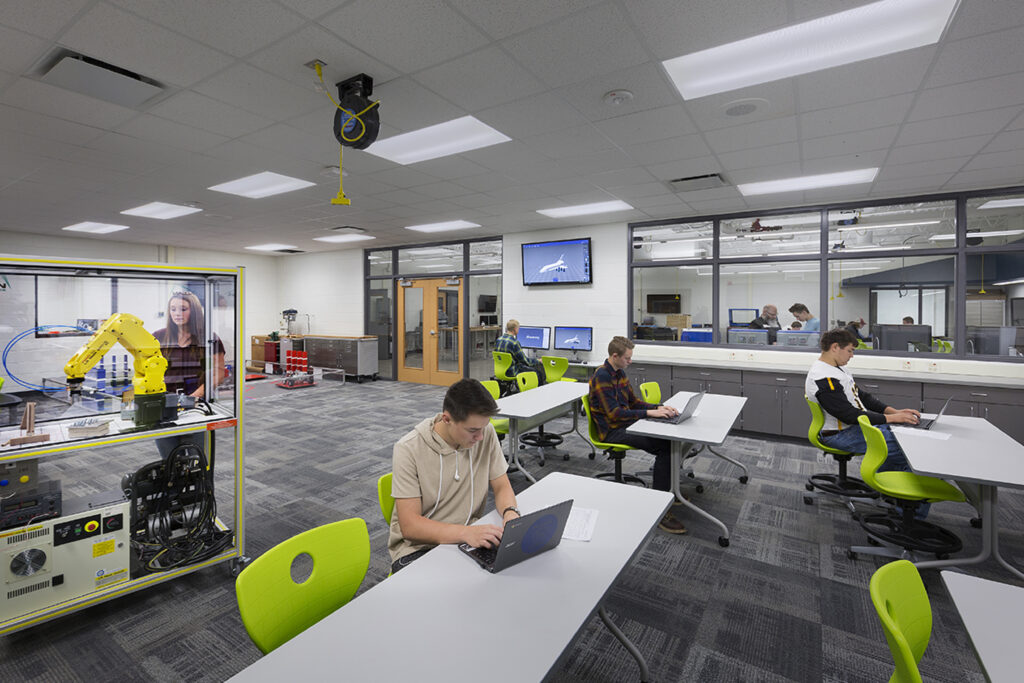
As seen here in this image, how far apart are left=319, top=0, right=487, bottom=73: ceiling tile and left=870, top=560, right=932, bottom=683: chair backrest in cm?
259

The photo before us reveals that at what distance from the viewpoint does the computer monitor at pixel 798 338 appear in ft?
19.7

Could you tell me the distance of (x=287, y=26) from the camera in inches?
89.1

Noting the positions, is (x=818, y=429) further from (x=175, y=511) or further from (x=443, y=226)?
(x=443, y=226)

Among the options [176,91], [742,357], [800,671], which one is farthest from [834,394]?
[176,91]

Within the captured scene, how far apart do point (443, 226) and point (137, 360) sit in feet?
18.4

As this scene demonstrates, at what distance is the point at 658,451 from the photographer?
10.9ft

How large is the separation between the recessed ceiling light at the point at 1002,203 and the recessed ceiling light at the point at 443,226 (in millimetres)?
6141

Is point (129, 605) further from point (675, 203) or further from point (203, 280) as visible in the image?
point (675, 203)

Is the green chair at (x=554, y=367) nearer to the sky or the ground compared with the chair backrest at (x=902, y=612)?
nearer to the sky

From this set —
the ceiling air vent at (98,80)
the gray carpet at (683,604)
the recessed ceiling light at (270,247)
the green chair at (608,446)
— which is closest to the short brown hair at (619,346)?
the green chair at (608,446)

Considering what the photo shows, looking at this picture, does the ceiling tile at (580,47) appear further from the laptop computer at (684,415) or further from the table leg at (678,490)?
the table leg at (678,490)

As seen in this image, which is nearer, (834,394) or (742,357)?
(834,394)

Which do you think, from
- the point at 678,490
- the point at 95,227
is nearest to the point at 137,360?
the point at 678,490

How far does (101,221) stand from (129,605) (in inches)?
271
